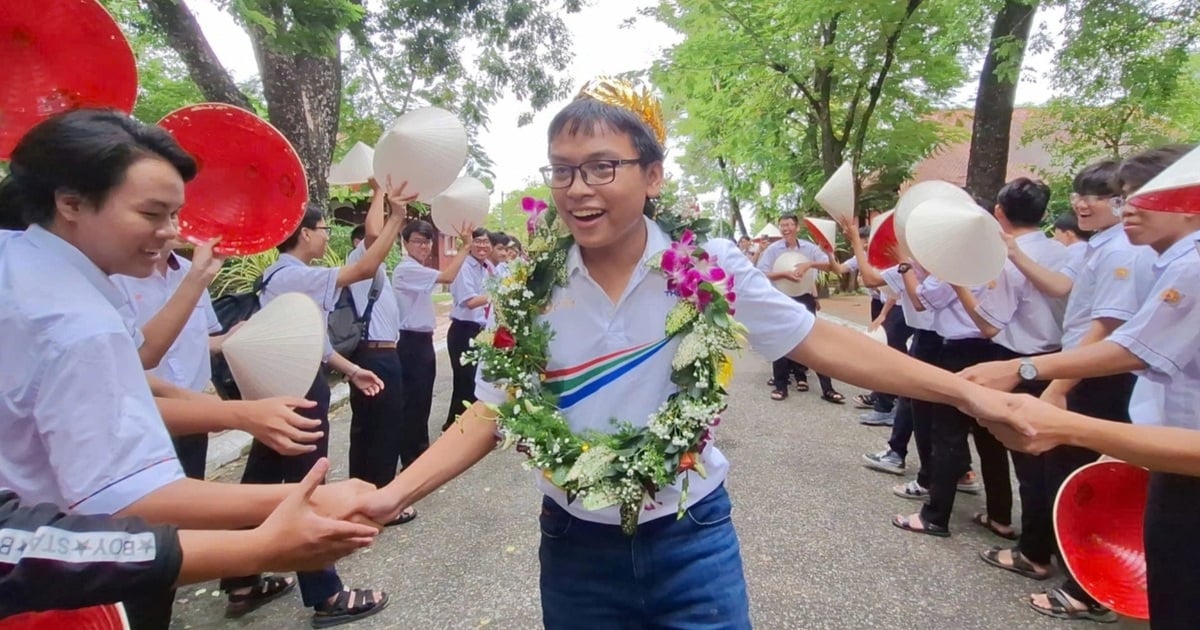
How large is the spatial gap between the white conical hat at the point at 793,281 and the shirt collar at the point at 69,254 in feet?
21.5

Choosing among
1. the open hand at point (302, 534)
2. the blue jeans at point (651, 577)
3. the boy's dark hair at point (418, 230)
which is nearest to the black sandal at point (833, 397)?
the boy's dark hair at point (418, 230)

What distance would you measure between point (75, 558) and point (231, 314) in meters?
2.75

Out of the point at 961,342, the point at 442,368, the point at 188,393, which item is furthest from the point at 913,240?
the point at 442,368

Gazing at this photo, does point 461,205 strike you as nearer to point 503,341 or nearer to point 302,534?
point 503,341

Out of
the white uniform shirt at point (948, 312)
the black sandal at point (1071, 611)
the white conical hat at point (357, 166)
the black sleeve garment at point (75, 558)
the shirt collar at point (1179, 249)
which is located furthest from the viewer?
the white conical hat at point (357, 166)

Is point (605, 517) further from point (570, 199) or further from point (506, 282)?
point (570, 199)

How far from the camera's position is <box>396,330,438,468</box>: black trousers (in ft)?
17.3

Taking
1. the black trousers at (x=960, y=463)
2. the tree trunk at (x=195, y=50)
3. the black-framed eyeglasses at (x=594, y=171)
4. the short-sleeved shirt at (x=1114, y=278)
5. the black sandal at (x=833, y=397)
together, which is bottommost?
the black sandal at (x=833, y=397)

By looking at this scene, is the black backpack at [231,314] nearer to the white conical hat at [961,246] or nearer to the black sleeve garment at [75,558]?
the black sleeve garment at [75,558]

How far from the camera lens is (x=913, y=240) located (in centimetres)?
325

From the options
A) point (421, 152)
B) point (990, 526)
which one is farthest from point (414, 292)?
point (990, 526)

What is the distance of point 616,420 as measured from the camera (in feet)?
5.68

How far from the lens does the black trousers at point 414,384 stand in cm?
527

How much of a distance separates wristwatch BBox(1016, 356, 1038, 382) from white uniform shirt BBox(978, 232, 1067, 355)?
1.62 m
